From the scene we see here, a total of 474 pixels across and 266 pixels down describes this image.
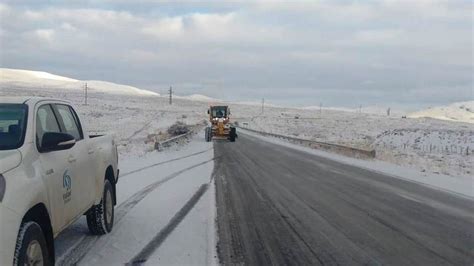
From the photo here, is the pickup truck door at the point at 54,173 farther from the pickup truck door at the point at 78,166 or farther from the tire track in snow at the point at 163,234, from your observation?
the tire track in snow at the point at 163,234

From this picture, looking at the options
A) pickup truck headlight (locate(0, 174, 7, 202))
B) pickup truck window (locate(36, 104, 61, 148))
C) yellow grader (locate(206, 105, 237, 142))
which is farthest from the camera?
yellow grader (locate(206, 105, 237, 142))

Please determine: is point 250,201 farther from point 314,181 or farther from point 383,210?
point 314,181

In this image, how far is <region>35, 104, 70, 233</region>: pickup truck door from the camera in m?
5.75

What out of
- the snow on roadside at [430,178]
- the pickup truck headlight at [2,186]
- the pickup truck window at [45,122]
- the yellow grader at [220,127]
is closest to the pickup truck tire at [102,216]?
the pickup truck window at [45,122]

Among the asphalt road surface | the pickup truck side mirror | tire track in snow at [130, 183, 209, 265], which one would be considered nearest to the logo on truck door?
the pickup truck side mirror

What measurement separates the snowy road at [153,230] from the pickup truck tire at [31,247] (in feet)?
4.92

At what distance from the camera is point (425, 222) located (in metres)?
10.6

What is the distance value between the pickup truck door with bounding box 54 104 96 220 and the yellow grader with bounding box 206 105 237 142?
32.8 m

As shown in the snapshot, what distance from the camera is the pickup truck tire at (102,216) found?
8.21 meters

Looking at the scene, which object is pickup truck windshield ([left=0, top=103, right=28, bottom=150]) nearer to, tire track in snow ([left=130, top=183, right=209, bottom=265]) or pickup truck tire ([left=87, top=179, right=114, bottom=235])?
tire track in snow ([left=130, top=183, right=209, bottom=265])

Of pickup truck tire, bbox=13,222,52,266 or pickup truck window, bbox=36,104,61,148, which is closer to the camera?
pickup truck tire, bbox=13,222,52,266

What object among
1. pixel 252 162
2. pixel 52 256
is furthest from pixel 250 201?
pixel 252 162

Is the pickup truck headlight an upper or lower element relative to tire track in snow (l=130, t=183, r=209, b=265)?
upper

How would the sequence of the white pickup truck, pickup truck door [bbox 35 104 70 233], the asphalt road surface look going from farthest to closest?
the asphalt road surface → pickup truck door [bbox 35 104 70 233] → the white pickup truck
